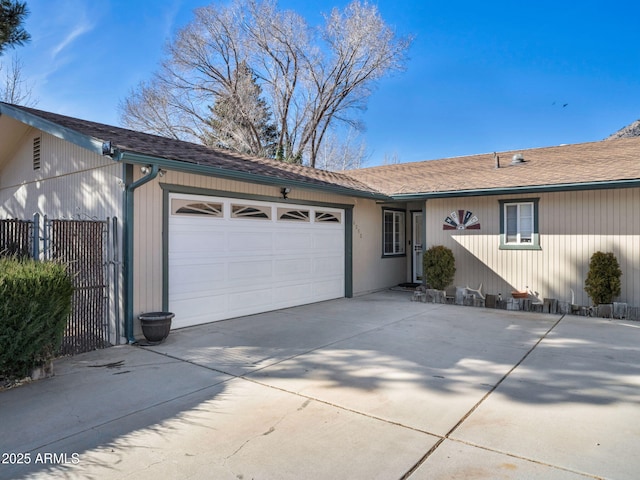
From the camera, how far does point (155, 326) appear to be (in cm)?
562

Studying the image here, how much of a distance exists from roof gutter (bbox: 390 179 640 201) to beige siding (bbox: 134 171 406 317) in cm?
108

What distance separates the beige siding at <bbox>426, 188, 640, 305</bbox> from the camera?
7880 millimetres

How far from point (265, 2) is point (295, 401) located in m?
21.2

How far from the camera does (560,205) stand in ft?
28.0

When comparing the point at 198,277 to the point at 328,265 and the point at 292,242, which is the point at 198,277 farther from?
the point at 328,265

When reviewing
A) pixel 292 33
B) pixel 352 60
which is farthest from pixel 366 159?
pixel 292 33

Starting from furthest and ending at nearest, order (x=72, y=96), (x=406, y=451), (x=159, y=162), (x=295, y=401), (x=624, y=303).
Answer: (x=72, y=96)
(x=624, y=303)
(x=159, y=162)
(x=295, y=401)
(x=406, y=451)

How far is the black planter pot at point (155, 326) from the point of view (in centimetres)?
559

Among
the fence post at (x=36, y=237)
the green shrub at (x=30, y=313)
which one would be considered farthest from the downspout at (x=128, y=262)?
the green shrub at (x=30, y=313)

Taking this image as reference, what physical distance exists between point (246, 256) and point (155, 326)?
236 cm

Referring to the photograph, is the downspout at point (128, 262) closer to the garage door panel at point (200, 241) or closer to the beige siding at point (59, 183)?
the beige siding at point (59, 183)

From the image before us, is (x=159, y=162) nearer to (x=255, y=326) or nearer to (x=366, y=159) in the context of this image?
(x=255, y=326)

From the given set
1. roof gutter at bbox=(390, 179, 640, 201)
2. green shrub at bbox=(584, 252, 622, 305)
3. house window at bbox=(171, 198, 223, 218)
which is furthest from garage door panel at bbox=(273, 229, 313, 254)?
green shrub at bbox=(584, 252, 622, 305)

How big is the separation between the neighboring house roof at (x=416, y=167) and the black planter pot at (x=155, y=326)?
2112 millimetres
